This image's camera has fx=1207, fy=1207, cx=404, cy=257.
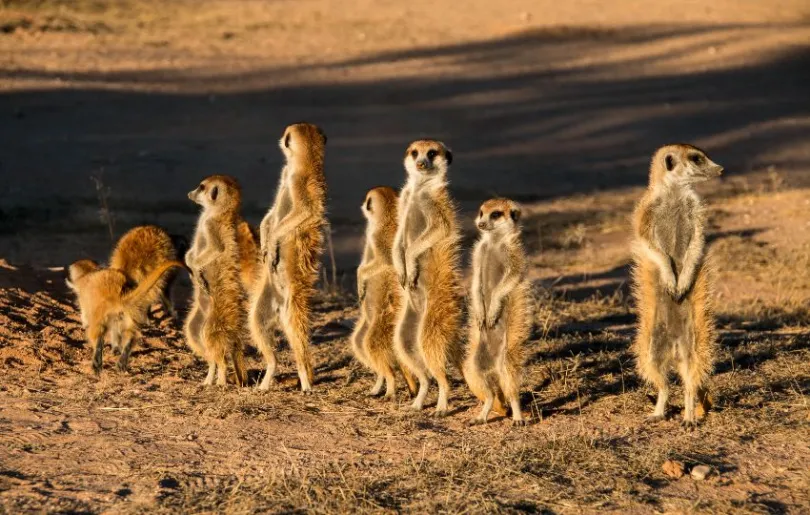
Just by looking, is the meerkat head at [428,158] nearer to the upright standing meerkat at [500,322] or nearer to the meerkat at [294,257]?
the upright standing meerkat at [500,322]

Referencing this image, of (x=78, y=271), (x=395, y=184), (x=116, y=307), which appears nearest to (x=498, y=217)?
(x=116, y=307)

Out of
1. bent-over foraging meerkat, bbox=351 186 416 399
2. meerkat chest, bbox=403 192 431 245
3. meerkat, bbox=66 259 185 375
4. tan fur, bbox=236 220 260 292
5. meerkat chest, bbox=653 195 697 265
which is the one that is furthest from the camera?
tan fur, bbox=236 220 260 292

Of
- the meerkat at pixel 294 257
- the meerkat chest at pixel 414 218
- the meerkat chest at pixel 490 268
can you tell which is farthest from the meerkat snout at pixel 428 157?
the meerkat at pixel 294 257

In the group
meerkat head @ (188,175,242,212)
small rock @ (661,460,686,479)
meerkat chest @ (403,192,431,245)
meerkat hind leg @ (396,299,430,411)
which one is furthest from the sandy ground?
meerkat head @ (188,175,242,212)

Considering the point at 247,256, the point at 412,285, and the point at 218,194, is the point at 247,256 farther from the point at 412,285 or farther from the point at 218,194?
the point at 412,285

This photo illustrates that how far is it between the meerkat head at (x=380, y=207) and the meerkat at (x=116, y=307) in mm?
1338

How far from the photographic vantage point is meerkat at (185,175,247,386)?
8.16 m

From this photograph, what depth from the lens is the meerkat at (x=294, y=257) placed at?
8102mm

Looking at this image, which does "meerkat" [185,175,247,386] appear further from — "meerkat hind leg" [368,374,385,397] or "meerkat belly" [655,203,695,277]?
"meerkat belly" [655,203,695,277]

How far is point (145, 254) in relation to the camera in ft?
29.3

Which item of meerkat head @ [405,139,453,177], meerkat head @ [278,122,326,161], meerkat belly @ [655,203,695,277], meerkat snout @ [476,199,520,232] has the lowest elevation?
meerkat belly @ [655,203,695,277]

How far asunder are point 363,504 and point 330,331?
422 centimetres

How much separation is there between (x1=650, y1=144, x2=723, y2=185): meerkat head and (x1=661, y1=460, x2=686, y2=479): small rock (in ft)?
6.32

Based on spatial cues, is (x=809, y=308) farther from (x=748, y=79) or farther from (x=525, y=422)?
(x=748, y=79)
